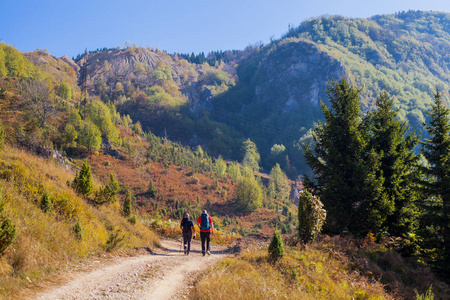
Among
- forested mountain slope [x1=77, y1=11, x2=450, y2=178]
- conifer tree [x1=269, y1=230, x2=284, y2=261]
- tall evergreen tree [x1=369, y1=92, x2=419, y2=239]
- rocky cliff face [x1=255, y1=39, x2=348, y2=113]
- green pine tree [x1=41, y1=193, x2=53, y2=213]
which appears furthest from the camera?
rocky cliff face [x1=255, y1=39, x2=348, y2=113]

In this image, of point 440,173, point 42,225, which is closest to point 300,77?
point 440,173

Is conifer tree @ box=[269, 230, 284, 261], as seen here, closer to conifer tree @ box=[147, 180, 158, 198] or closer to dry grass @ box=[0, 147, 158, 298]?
dry grass @ box=[0, 147, 158, 298]

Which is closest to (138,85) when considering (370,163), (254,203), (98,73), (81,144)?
(98,73)

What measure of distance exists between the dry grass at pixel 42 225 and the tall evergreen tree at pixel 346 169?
30.1 ft

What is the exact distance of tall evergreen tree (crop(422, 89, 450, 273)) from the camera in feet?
33.3

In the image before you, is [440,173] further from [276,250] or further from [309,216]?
[276,250]

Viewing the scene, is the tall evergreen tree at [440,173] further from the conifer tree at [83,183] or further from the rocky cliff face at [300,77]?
the rocky cliff face at [300,77]

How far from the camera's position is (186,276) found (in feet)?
25.2

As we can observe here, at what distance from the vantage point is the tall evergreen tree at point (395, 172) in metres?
12.0

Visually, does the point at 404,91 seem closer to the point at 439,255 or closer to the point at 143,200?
the point at 143,200

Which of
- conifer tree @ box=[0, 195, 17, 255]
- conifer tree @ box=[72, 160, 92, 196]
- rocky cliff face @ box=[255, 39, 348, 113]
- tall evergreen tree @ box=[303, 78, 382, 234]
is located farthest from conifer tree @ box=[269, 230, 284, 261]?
rocky cliff face @ box=[255, 39, 348, 113]

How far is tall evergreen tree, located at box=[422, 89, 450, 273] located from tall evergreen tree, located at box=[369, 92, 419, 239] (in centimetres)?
88

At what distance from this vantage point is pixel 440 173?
34.9 ft

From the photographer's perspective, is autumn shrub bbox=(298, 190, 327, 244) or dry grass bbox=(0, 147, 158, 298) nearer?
dry grass bbox=(0, 147, 158, 298)
